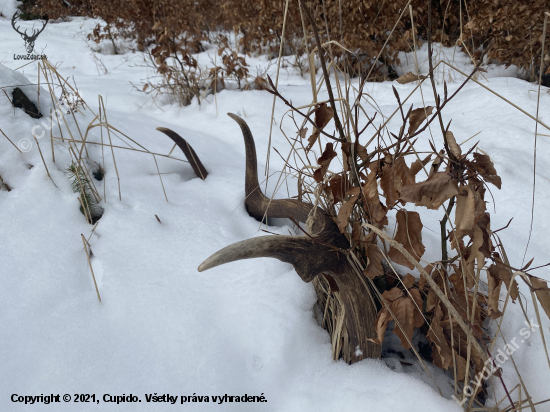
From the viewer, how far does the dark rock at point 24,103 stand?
4.56ft

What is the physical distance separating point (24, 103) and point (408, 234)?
5.16 ft

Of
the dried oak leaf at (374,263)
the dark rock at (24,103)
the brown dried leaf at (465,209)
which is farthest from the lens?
the dark rock at (24,103)

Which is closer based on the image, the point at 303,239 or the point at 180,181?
the point at 303,239

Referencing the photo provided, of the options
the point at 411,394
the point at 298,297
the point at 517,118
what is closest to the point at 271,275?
the point at 298,297

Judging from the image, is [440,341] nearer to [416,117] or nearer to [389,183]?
[389,183]

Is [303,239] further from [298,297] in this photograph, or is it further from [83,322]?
[83,322]

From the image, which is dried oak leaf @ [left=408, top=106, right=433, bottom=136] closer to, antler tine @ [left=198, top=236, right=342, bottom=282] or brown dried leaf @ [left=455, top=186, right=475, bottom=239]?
brown dried leaf @ [left=455, top=186, right=475, bottom=239]

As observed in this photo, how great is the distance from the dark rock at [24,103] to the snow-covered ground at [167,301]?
0.03 m

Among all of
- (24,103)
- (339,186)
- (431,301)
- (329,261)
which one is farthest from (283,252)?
(24,103)

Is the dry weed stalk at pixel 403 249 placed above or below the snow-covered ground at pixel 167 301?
above

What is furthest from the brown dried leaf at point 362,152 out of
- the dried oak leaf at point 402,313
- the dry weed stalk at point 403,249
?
the dried oak leaf at point 402,313

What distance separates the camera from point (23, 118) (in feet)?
4.45

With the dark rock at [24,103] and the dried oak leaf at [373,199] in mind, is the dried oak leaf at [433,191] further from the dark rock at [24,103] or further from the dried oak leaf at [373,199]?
the dark rock at [24,103]

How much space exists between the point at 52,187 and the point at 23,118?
0.40 meters
